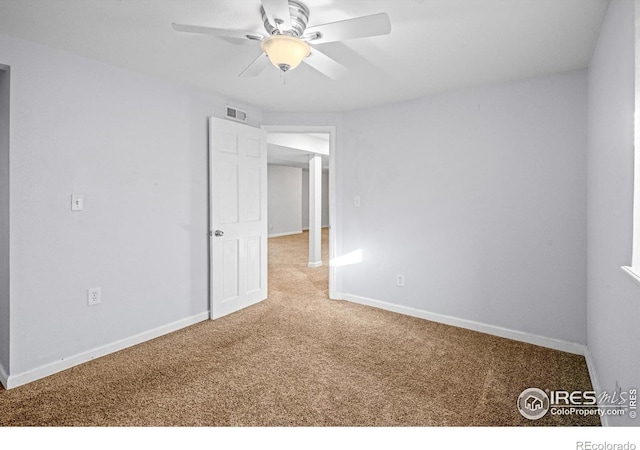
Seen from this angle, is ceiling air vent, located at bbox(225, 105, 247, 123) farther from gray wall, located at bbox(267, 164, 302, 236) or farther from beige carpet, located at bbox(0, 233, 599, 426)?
gray wall, located at bbox(267, 164, 302, 236)

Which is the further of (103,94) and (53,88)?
(103,94)

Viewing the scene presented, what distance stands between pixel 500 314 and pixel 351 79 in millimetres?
2485

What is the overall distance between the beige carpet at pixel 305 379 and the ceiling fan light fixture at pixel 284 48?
196cm

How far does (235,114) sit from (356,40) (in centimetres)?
185

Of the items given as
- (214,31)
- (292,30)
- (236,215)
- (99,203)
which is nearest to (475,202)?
(292,30)

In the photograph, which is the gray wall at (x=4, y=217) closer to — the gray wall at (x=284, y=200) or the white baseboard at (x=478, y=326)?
the white baseboard at (x=478, y=326)

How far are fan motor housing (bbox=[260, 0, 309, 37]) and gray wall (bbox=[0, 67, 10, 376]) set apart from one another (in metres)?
1.75

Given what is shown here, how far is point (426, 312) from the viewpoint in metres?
3.58

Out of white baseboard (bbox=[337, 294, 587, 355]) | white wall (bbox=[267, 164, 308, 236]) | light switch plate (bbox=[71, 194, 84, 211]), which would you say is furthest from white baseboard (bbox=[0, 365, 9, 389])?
white wall (bbox=[267, 164, 308, 236])

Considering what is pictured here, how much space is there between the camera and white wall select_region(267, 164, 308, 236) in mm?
10477

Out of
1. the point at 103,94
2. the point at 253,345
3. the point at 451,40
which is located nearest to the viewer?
the point at 451,40

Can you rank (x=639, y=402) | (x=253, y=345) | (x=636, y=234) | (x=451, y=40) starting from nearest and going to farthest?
(x=639, y=402)
(x=636, y=234)
(x=451, y=40)
(x=253, y=345)
